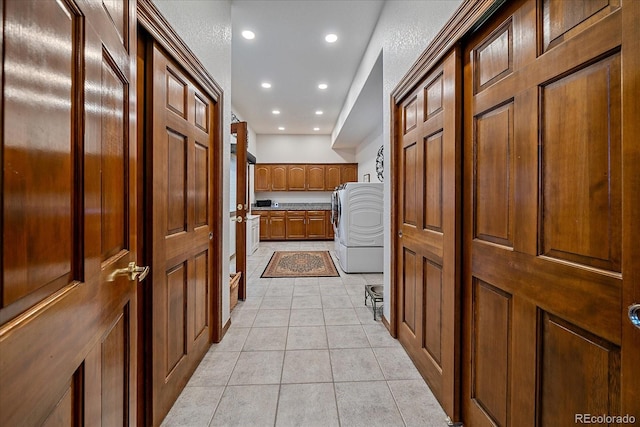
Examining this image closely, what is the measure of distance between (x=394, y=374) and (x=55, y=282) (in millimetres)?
1869

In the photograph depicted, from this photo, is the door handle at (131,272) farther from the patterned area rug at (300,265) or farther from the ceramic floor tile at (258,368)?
the patterned area rug at (300,265)

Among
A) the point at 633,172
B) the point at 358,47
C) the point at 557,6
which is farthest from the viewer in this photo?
the point at 358,47

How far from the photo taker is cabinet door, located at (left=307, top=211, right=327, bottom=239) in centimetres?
774

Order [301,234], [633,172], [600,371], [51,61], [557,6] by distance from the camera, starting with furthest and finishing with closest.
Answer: [301,234], [557,6], [600,371], [633,172], [51,61]

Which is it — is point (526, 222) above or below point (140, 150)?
below

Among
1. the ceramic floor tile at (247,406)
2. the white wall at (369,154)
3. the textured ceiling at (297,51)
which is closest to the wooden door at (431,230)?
the ceramic floor tile at (247,406)

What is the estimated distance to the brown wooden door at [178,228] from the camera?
141 centimetres

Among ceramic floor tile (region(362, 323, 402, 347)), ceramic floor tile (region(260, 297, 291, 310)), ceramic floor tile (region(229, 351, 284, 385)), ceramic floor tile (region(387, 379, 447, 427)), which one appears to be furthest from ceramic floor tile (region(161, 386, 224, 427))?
ceramic floor tile (region(260, 297, 291, 310))

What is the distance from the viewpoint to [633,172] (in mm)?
675

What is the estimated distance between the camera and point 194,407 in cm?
158

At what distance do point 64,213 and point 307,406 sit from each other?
1.51 metres

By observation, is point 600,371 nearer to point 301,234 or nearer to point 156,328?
point 156,328

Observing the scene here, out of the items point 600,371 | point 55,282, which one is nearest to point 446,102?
point 600,371

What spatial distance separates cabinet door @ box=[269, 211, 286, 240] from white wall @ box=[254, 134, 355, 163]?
1.52m
